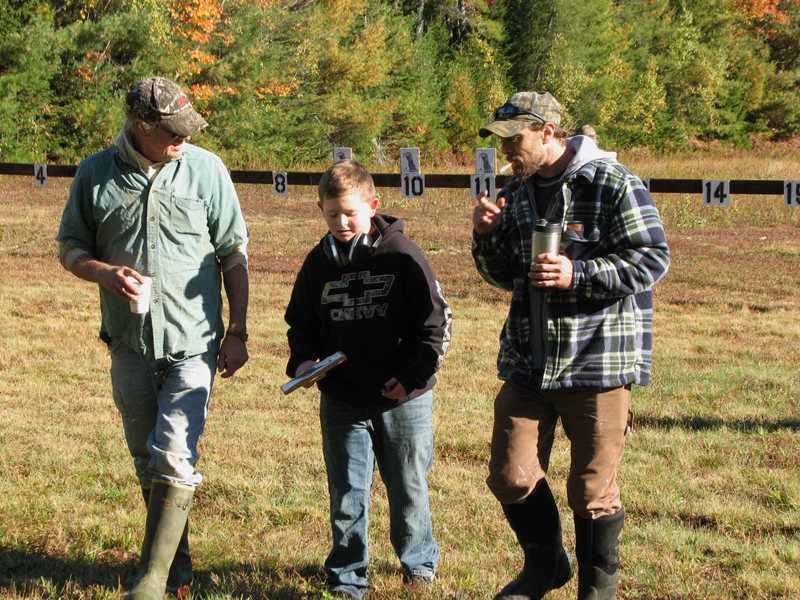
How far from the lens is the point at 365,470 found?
3.35 metres

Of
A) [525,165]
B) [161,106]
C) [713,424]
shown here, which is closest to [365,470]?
[525,165]

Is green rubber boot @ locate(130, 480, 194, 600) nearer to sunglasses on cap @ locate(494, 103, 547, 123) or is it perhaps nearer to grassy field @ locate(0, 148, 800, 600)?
grassy field @ locate(0, 148, 800, 600)

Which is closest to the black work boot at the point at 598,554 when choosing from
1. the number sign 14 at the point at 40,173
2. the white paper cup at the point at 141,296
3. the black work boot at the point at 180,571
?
the black work boot at the point at 180,571

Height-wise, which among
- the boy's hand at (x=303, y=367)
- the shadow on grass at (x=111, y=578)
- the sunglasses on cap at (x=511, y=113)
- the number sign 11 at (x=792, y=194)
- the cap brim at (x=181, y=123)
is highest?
the sunglasses on cap at (x=511, y=113)

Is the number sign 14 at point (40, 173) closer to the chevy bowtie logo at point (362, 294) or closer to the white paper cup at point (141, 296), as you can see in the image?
the white paper cup at point (141, 296)

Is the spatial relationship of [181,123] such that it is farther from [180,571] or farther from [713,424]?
[713,424]

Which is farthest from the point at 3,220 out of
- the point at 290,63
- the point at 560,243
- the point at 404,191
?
the point at 290,63

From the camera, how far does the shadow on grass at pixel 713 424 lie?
5.47 meters

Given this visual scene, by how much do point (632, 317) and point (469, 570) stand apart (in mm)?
1340

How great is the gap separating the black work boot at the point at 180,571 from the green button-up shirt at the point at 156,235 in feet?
2.25

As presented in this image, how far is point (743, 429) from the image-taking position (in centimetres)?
546

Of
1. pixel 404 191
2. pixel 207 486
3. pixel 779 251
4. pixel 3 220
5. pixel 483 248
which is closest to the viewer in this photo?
pixel 483 248

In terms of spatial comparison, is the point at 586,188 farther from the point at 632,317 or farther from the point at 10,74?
the point at 10,74

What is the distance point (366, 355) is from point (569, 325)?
0.79 m
